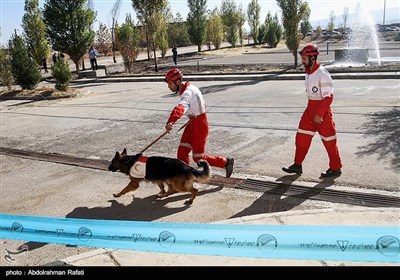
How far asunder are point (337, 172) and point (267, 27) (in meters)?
46.7

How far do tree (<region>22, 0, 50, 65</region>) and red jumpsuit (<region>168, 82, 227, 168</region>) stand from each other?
27.6 meters

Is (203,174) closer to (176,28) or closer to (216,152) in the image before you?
(216,152)

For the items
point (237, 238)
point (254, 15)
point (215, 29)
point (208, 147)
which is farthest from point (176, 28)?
point (237, 238)

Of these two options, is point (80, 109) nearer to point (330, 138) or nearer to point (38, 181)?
→ point (38, 181)

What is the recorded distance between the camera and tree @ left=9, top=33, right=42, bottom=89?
18.9 metres

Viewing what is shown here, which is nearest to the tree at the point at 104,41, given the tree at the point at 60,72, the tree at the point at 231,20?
the tree at the point at 231,20

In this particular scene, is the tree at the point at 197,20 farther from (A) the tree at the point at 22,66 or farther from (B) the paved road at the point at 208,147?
(B) the paved road at the point at 208,147

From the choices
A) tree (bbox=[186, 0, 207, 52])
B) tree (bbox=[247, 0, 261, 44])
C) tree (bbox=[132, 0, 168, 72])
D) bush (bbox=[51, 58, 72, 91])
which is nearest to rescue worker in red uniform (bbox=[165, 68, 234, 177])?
bush (bbox=[51, 58, 72, 91])

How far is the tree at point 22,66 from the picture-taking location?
1891 cm

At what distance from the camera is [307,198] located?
527 cm

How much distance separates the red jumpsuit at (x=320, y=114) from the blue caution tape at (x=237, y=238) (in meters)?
2.53

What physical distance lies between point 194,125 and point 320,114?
1.82 metres

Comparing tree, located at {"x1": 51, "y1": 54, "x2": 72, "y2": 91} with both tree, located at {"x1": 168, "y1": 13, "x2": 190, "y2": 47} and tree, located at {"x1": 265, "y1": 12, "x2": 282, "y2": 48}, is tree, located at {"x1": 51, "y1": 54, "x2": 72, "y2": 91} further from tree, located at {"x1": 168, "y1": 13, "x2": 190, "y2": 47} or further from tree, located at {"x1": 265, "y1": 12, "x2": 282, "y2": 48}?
tree, located at {"x1": 265, "y1": 12, "x2": 282, "y2": 48}
